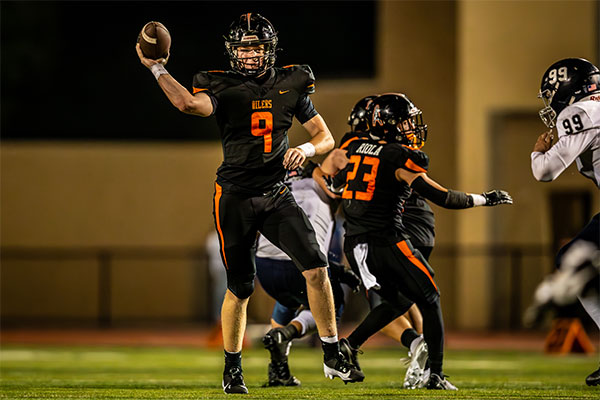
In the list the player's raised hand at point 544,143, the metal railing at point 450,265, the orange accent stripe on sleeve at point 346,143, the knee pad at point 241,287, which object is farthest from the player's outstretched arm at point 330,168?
the metal railing at point 450,265

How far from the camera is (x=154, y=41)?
672 cm

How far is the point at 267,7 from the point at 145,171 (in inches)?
398

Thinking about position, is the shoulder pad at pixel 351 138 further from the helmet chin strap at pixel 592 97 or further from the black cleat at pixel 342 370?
the black cleat at pixel 342 370

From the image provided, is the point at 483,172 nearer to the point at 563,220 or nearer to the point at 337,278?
the point at 563,220

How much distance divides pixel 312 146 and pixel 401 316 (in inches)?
73.8

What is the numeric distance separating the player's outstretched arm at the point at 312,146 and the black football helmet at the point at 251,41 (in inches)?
20.6

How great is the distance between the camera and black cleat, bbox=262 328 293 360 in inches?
303

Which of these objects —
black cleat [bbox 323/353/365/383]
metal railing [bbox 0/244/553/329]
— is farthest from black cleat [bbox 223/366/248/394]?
metal railing [bbox 0/244/553/329]

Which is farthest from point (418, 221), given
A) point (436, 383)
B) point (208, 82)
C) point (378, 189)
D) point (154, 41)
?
point (154, 41)

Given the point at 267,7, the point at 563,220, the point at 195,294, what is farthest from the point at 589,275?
the point at 267,7

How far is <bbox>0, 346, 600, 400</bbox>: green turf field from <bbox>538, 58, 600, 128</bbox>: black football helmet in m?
1.91

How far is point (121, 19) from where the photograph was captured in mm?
31062

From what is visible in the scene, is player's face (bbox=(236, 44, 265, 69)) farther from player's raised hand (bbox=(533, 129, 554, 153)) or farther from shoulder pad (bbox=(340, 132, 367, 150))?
player's raised hand (bbox=(533, 129, 554, 153))

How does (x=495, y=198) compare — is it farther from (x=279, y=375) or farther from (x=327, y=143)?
(x=279, y=375)
